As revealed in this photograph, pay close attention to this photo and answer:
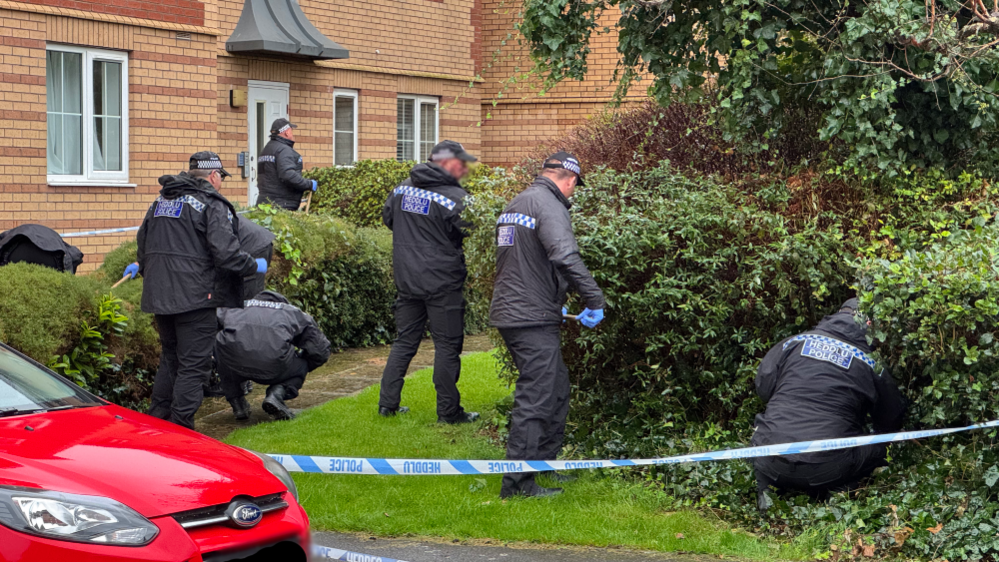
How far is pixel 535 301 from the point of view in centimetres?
585

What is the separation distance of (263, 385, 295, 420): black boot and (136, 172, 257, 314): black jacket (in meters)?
1.11

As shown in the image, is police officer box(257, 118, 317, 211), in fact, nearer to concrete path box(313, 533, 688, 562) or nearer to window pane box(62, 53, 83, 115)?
window pane box(62, 53, 83, 115)

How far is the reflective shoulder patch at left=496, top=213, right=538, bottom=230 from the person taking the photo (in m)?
5.86

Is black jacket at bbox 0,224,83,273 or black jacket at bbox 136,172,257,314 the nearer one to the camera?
black jacket at bbox 136,172,257,314

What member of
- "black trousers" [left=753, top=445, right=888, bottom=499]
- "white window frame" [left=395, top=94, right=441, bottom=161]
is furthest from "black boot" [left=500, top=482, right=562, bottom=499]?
"white window frame" [left=395, top=94, right=441, bottom=161]

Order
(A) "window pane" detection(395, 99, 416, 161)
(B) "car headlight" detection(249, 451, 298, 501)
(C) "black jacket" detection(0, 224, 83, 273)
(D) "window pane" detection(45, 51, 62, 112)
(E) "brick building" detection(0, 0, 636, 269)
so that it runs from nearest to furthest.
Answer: (B) "car headlight" detection(249, 451, 298, 501)
(C) "black jacket" detection(0, 224, 83, 273)
(E) "brick building" detection(0, 0, 636, 269)
(D) "window pane" detection(45, 51, 62, 112)
(A) "window pane" detection(395, 99, 416, 161)

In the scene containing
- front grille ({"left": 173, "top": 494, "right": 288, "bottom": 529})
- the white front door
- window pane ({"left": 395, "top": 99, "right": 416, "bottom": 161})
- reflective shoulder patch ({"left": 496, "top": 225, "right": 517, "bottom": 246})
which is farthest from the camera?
window pane ({"left": 395, "top": 99, "right": 416, "bottom": 161})

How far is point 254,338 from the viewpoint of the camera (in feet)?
24.1

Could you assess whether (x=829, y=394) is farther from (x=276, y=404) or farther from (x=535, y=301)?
(x=276, y=404)

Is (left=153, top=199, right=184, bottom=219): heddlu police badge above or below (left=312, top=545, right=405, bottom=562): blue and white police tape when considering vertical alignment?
above

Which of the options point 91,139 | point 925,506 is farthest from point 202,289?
point 91,139

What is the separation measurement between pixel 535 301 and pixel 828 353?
5.01ft

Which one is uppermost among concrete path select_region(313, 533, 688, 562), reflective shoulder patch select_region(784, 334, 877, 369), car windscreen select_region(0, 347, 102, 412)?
reflective shoulder patch select_region(784, 334, 877, 369)

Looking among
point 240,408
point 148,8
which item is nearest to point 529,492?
point 240,408
